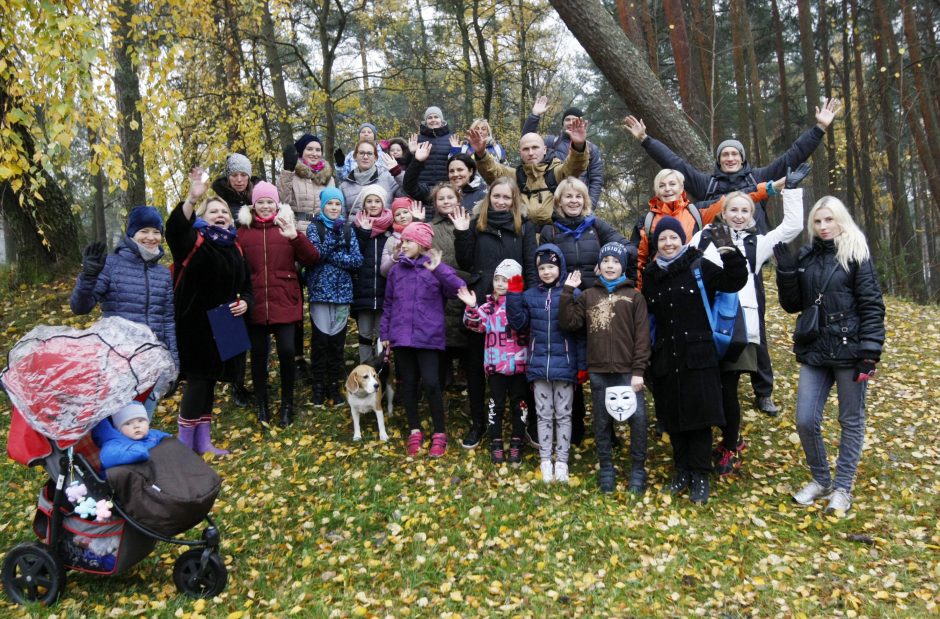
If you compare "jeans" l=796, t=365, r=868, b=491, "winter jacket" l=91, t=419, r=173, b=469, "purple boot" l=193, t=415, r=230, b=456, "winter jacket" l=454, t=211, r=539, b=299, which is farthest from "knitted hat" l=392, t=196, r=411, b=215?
"jeans" l=796, t=365, r=868, b=491

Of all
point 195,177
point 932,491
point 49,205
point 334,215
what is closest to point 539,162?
point 334,215

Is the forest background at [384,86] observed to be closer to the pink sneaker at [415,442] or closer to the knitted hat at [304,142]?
the knitted hat at [304,142]

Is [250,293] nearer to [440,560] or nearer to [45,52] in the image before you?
[45,52]

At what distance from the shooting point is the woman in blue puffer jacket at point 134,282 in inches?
203

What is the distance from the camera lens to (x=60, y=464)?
372cm

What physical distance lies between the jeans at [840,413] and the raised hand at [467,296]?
8.66ft

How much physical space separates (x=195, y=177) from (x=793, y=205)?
182 inches

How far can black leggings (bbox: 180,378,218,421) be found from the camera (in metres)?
5.66

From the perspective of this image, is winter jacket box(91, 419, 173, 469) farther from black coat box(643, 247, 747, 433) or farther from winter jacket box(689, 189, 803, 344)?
winter jacket box(689, 189, 803, 344)

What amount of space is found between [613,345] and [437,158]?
350 centimetres

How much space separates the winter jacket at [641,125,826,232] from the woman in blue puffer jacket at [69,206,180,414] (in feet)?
15.3

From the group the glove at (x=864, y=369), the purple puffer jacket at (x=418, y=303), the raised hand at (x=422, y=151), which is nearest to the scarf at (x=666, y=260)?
the glove at (x=864, y=369)

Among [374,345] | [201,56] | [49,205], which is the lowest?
[374,345]

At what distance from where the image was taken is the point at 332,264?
627 cm
